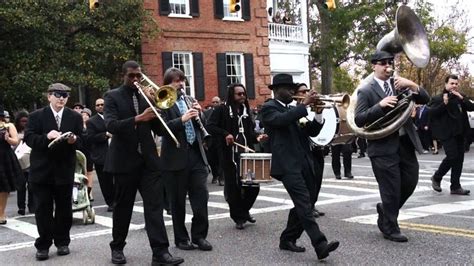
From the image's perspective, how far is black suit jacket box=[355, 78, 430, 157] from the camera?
696cm

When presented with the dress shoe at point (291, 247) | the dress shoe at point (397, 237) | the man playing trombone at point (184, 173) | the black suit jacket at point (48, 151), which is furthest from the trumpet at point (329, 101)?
the black suit jacket at point (48, 151)

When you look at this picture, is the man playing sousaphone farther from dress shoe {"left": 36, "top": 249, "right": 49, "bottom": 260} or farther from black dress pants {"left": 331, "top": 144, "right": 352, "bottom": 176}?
black dress pants {"left": 331, "top": 144, "right": 352, "bottom": 176}

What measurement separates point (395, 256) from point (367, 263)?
0.39 m

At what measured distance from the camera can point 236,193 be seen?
820 cm

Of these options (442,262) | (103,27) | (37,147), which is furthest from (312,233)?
(103,27)

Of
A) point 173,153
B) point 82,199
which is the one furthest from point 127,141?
point 82,199

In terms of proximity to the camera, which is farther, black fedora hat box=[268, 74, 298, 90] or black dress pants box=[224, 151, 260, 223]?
black dress pants box=[224, 151, 260, 223]

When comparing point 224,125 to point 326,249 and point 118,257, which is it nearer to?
point 118,257

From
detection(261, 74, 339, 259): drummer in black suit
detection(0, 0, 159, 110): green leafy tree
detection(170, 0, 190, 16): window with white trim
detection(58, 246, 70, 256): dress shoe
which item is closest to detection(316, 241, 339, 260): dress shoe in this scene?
detection(261, 74, 339, 259): drummer in black suit

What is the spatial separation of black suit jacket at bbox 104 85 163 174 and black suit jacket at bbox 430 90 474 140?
226 inches

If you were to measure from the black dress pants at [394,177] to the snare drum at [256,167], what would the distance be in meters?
1.33

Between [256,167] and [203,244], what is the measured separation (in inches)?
49.6

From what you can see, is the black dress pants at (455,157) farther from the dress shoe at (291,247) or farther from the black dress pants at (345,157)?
the dress shoe at (291,247)

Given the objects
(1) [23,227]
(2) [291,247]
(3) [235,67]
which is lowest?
(1) [23,227]
